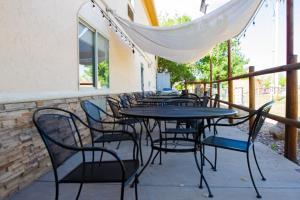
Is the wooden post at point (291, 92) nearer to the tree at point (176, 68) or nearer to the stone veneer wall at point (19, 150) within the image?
the stone veneer wall at point (19, 150)

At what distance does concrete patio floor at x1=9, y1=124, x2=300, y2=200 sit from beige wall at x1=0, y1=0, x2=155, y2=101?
2.89 ft

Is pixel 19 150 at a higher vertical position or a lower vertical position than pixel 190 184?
higher

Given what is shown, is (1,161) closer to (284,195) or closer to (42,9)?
(42,9)

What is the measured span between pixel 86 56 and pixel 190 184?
9.93 feet

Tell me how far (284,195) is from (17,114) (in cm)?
238

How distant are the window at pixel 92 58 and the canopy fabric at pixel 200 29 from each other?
78 cm

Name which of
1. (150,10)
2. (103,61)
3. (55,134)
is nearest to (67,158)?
(55,134)

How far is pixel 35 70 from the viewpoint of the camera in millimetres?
2949

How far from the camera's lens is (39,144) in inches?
118

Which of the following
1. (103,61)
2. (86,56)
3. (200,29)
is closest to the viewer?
(86,56)

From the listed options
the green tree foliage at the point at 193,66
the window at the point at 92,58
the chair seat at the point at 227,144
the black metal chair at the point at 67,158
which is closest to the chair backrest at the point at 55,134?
the black metal chair at the point at 67,158

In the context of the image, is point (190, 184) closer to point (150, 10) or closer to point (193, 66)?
point (150, 10)

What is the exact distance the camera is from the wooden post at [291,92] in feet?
12.0

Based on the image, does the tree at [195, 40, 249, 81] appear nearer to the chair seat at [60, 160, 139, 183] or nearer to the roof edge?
the roof edge
